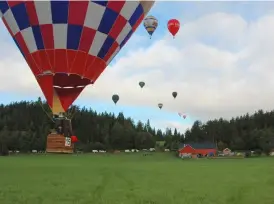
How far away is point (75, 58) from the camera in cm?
1342

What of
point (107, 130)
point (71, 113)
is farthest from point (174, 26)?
point (107, 130)

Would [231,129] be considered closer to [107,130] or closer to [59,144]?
[107,130]

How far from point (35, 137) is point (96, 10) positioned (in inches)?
3221

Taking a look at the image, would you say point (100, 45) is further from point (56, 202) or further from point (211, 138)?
point (211, 138)

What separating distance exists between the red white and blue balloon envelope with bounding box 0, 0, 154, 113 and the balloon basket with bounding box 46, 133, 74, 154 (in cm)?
111

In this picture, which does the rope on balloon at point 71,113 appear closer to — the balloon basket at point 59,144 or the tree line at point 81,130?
the balloon basket at point 59,144

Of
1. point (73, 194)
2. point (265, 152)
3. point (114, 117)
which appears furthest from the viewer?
point (114, 117)

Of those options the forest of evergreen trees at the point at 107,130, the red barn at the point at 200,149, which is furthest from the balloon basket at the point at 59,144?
Answer: the forest of evergreen trees at the point at 107,130

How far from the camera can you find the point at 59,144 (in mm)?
12000

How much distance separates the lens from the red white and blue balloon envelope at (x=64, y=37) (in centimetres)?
1323

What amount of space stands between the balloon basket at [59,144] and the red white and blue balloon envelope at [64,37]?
1108 millimetres

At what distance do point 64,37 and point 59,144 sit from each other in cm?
333

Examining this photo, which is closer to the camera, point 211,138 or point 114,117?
point 211,138

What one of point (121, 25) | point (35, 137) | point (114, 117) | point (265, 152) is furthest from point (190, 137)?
point (121, 25)
